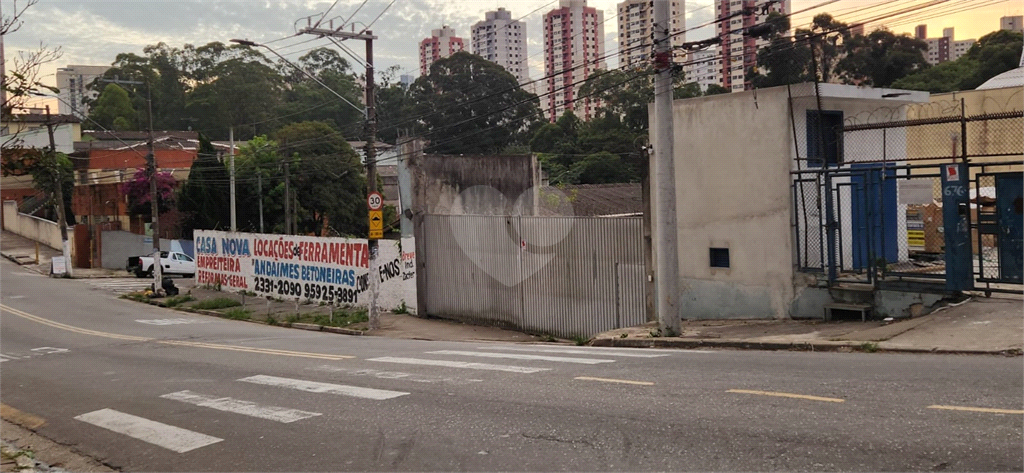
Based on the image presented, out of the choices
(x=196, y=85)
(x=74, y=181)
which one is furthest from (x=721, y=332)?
(x=196, y=85)

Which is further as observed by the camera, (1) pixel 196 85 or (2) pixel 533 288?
(1) pixel 196 85

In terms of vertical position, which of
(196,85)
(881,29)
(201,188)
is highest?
(196,85)

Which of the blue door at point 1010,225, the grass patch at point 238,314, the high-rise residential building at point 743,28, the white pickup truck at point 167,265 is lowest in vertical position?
the grass patch at point 238,314

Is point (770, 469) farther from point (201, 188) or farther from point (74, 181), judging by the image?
point (74, 181)

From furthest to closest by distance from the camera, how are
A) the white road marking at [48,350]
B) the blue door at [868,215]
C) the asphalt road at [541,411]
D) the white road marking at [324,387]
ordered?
the white road marking at [48,350] → the blue door at [868,215] → the white road marking at [324,387] → the asphalt road at [541,411]

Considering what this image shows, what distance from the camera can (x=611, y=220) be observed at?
61.4 feet

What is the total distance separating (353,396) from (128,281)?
36.7 metres

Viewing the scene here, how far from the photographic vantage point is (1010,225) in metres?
12.6

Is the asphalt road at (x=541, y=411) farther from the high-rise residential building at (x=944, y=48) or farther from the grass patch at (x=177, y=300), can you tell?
the high-rise residential building at (x=944, y=48)

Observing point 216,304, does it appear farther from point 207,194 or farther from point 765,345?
point 765,345

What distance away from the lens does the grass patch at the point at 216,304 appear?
30.4m

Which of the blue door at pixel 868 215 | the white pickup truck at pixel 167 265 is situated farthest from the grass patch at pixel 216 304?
the blue door at pixel 868 215

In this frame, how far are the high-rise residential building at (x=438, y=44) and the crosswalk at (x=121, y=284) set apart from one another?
76095 mm

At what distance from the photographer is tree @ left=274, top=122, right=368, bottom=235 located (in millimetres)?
50969
